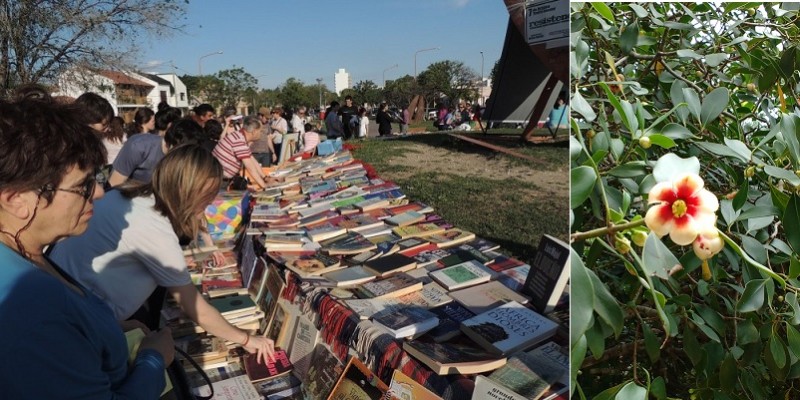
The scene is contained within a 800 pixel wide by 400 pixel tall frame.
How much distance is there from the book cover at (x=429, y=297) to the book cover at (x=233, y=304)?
732 millimetres

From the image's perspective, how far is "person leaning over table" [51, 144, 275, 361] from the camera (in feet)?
4.63

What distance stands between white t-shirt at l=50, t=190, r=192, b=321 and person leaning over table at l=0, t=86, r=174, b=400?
44 centimetres

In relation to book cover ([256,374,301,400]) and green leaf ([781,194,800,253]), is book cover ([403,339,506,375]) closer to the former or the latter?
book cover ([256,374,301,400])

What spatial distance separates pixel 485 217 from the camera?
9.61ft

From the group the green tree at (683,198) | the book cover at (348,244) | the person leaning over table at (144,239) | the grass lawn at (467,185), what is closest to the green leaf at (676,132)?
the green tree at (683,198)

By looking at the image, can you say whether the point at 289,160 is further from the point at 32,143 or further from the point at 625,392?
the point at 625,392

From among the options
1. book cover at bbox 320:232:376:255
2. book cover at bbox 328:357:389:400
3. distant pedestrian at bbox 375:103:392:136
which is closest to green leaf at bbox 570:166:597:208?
book cover at bbox 328:357:389:400

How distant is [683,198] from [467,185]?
7.35ft

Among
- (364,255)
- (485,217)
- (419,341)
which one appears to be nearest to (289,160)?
(485,217)

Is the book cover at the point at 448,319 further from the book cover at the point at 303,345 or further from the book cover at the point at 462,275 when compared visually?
the book cover at the point at 303,345

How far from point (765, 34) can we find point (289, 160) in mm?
4472

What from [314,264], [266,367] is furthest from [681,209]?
[314,264]

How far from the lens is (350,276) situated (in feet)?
5.96

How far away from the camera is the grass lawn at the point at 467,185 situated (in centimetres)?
229
